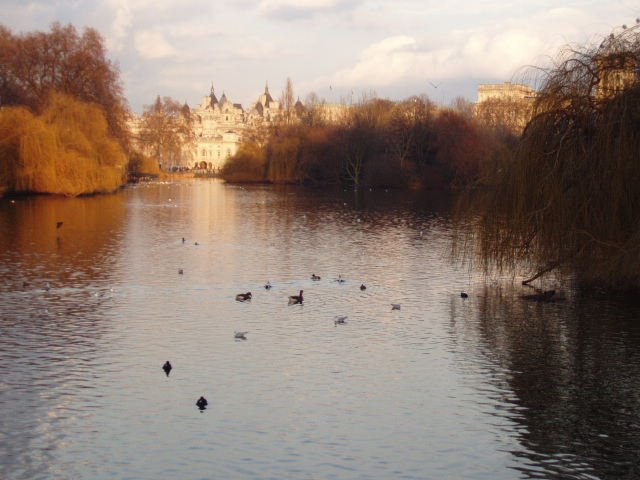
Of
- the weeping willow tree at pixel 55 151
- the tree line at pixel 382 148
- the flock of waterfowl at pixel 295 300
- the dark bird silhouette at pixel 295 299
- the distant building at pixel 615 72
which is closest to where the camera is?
the flock of waterfowl at pixel 295 300

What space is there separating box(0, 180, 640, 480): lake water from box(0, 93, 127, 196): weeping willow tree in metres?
25.9

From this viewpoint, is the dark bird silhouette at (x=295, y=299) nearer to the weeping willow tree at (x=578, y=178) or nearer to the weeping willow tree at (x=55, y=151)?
the weeping willow tree at (x=578, y=178)

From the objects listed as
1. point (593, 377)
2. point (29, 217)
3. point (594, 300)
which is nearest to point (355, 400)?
point (593, 377)

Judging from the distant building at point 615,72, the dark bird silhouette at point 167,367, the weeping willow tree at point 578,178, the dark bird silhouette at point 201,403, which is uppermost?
the distant building at point 615,72

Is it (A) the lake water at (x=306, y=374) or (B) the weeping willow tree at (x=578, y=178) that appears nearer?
(A) the lake water at (x=306, y=374)

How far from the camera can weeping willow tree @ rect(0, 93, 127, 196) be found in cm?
4784

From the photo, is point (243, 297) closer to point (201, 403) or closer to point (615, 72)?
point (201, 403)

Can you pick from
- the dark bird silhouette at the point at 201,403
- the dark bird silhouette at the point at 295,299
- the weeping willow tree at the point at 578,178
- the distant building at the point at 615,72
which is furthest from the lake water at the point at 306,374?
the distant building at the point at 615,72

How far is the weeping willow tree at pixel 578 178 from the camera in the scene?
16.4m

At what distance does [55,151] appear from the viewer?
4853 centimetres

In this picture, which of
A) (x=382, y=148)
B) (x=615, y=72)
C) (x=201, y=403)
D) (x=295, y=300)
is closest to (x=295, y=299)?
(x=295, y=300)

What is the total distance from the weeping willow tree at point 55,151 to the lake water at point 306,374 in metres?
→ 25.9

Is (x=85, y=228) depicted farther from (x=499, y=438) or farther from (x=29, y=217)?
(x=499, y=438)

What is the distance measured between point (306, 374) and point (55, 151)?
39.3 metres
